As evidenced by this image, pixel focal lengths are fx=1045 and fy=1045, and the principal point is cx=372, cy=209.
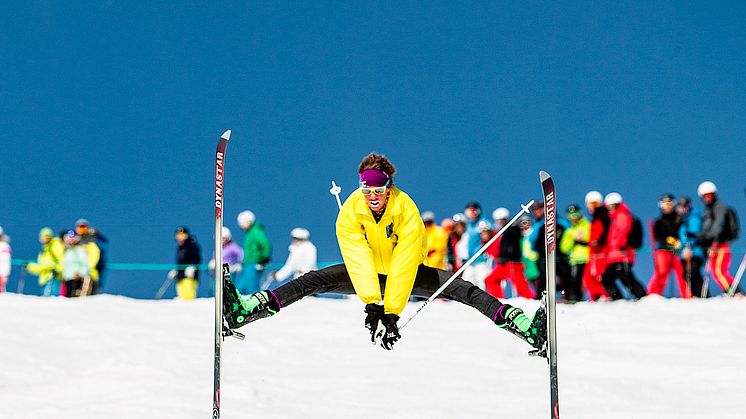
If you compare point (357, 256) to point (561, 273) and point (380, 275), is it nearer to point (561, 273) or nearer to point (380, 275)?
point (380, 275)

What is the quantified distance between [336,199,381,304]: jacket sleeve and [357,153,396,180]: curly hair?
286mm

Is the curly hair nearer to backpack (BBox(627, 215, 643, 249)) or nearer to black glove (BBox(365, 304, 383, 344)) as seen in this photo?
black glove (BBox(365, 304, 383, 344))

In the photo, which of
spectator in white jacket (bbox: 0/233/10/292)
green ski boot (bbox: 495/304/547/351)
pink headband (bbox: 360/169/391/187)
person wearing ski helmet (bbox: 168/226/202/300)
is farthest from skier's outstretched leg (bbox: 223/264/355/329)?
spectator in white jacket (bbox: 0/233/10/292)

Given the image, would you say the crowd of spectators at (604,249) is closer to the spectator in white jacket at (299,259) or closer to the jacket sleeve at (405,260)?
the spectator in white jacket at (299,259)

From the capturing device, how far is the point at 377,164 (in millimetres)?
6395

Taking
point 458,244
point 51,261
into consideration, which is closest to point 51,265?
point 51,261

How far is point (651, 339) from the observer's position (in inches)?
424

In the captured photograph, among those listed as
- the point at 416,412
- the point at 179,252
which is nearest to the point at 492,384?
the point at 416,412

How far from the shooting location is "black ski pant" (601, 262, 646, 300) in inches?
499

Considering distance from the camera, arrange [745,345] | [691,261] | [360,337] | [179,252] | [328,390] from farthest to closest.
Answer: [179,252]
[691,261]
[360,337]
[745,345]
[328,390]

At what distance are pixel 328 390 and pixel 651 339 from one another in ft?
12.6

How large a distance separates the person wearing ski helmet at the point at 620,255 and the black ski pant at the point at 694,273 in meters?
0.56

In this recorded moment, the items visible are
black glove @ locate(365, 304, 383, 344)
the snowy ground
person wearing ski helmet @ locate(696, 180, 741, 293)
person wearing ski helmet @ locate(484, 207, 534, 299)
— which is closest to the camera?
black glove @ locate(365, 304, 383, 344)

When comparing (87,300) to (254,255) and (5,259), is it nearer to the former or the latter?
(254,255)
